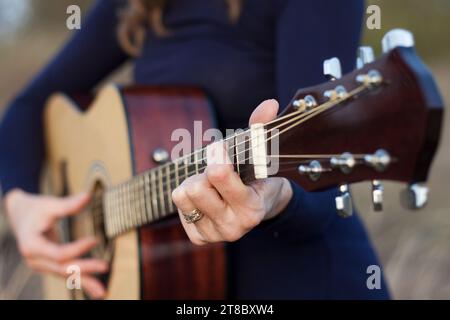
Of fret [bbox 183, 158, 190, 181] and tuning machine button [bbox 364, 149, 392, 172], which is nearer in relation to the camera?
tuning machine button [bbox 364, 149, 392, 172]

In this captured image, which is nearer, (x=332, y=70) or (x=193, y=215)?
(x=332, y=70)

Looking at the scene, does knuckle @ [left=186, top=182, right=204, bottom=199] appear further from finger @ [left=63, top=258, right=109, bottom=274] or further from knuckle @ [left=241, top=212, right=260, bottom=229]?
finger @ [left=63, top=258, right=109, bottom=274]

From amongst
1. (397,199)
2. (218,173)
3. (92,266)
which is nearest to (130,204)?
(92,266)

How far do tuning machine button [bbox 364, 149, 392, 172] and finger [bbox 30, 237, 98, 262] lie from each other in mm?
880

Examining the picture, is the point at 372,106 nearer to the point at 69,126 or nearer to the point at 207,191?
the point at 207,191

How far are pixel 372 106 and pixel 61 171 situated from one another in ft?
3.75

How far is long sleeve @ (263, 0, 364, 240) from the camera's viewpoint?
Answer: 102 cm

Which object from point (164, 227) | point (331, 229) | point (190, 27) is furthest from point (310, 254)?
→ point (190, 27)

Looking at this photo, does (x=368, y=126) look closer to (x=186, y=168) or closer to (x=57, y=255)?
(x=186, y=168)

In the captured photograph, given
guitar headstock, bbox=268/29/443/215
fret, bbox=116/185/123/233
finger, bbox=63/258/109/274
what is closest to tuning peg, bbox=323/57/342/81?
guitar headstock, bbox=268/29/443/215

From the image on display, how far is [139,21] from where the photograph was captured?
1.46 metres

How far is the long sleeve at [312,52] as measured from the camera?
102cm

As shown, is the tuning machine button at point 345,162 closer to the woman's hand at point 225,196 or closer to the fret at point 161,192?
the woman's hand at point 225,196

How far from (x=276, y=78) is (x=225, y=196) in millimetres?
338
